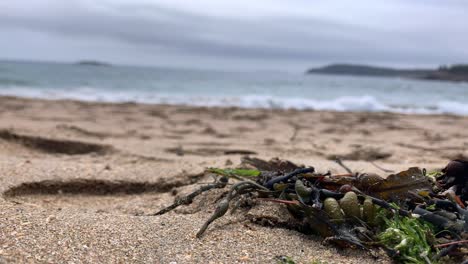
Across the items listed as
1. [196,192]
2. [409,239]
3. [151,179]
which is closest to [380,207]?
[409,239]

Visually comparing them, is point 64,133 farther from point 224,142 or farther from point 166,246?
point 166,246

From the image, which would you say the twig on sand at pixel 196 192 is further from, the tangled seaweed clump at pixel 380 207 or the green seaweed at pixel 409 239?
the green seaweed at pixel 409 239

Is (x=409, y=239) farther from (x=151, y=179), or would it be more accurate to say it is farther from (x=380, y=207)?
(x=151, y=179)

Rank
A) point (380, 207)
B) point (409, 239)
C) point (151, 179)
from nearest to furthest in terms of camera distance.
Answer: point (409, 239) < point (380, 207) < point (151, 179)

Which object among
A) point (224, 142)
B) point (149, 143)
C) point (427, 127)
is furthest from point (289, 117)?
point (149, 143)

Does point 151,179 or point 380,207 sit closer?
point 380,207

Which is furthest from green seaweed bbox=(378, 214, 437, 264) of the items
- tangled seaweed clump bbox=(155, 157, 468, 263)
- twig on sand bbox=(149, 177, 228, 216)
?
twig on sand bbox=(149, 177, 228, 216)

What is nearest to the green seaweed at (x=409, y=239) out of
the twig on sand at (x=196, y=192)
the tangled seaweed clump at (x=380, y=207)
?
the tangled seaweed clump at (x=380, y=207)
